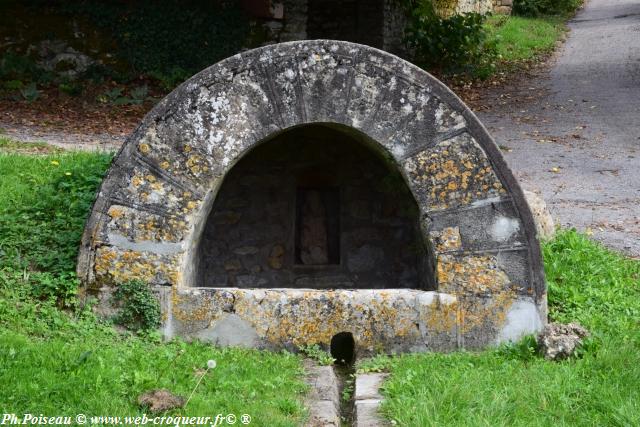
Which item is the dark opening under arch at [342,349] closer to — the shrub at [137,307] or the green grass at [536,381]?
the green grass at [536,381]

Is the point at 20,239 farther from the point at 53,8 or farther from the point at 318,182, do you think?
the point at 53,8

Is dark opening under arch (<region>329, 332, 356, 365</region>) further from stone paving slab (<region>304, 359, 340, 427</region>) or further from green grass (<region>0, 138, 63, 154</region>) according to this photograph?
green grass (<region>0, 138, 63, 154</region>)

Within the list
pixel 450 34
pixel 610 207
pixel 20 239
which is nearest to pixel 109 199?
pixel 20 239

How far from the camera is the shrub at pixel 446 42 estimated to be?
15453mm

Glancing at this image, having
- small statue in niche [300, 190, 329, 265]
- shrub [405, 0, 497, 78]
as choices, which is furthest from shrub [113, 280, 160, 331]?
shrub [405, 0, 497, 78]

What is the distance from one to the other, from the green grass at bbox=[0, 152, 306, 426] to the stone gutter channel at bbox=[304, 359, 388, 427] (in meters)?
0.08

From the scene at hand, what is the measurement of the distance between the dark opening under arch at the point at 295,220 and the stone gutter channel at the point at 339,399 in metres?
2.00

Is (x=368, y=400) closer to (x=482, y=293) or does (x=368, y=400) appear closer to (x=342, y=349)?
(x=342, y=349)

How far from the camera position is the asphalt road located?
320 inches

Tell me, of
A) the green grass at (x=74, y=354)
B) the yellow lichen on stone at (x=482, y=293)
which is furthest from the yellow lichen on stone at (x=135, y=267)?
the yellow lichen on stone at (x=482, y=293)

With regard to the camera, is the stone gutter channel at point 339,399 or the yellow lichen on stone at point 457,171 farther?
the yellow lichen on stone at point 457,171

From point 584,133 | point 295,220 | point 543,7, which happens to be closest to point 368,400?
point 295,220

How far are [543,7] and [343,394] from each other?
66.9 feet

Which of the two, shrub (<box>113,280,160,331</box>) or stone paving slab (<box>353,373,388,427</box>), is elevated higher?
shrub (<box>113,280,160,331</box>)
